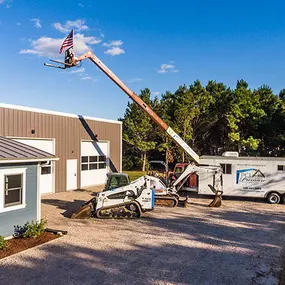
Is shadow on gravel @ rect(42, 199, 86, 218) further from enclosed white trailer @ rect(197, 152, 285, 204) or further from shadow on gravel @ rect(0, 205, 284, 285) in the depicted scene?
enclosed white trailer @ rect(197, 152, 285, 204)

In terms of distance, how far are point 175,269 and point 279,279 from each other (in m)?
2.48

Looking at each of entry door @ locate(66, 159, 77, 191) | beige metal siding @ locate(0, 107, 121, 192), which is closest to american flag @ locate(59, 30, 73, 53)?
beige metal siding @ locate(0, 107, 121, 192)

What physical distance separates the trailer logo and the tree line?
42.8ft

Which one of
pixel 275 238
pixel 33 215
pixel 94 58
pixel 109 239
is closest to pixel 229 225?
pixel 275 238

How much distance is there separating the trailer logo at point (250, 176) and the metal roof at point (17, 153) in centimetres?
1102

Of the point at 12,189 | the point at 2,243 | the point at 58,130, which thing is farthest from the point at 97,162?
the point at 2,243

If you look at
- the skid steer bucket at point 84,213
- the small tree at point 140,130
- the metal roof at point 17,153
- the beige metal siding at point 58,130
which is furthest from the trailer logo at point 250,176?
the small tree at point 140,130

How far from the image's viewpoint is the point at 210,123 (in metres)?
35.2

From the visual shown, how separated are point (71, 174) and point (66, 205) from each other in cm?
563

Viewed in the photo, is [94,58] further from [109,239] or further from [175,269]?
[175,269]

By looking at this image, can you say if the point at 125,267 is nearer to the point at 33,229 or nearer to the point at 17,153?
the point at 33,229

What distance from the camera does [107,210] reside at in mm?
13555

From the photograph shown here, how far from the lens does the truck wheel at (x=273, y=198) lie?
57.5 ft

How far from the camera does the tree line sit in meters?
32.9
